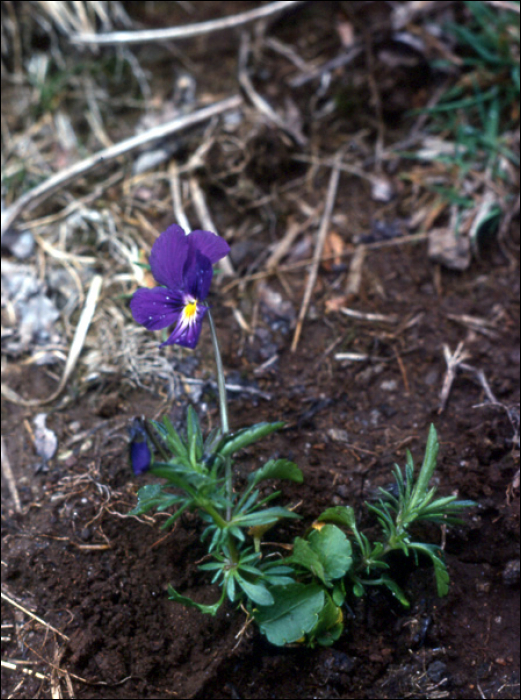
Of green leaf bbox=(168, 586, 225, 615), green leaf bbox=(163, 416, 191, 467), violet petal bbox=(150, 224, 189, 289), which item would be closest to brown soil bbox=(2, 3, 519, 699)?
green leaf bbox=(168, 586, 225, 615)

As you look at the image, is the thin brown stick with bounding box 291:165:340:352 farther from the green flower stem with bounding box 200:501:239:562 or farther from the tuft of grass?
the green flower stem with bounding box 200:501:239:562

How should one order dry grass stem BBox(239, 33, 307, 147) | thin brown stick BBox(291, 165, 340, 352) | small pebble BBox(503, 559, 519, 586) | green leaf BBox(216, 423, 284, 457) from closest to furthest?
green leaf BBox(216, 423, 284, 457), small pebble BBox(503, 559, 519, 586), thin brown stick BBox(291, 165, 340, 352), dry grass stem BBox(239, 33, 307, 147)

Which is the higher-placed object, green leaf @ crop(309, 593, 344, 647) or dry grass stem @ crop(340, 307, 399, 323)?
dry grass stem @ crop(340, 307, 399, 323)

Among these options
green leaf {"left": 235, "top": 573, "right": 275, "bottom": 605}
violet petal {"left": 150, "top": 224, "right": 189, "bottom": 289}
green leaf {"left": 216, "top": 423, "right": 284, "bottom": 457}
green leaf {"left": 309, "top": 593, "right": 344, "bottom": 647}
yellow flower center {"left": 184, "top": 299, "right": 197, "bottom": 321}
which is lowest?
green leaf {"left": 309, "top": 593, "right": 344, "bottom": 647}

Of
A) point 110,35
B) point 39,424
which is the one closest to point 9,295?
point 39,424

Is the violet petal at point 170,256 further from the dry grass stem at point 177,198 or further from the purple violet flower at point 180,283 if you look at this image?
the dry grass stem at point 177,198

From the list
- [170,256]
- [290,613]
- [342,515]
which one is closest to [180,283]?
[170,256]

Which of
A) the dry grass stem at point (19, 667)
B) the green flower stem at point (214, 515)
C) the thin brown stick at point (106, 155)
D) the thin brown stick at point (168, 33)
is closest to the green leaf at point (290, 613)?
the green flower stem at point (214, 515)
